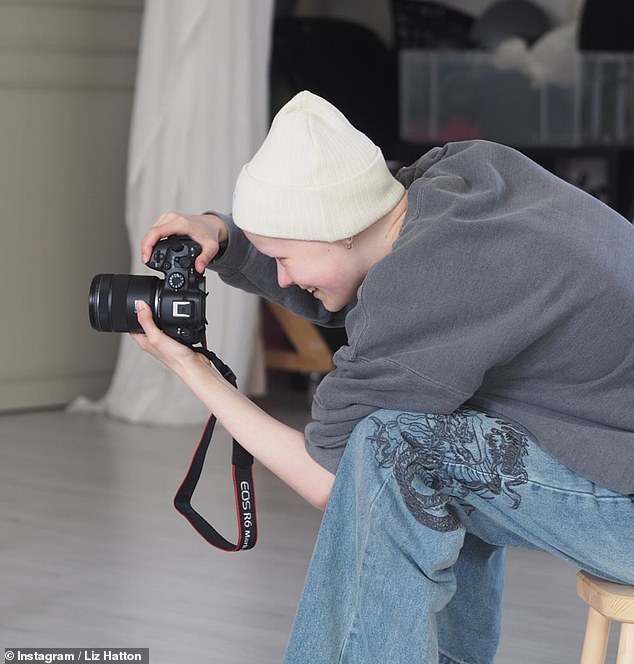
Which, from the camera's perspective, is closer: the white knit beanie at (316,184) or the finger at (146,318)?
the white knit beanie at (316,184)

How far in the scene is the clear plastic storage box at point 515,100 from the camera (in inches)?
133

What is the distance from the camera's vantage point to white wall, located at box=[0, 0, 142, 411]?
3416mm

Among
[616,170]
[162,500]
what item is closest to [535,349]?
[162,500]

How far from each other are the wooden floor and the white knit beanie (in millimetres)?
673

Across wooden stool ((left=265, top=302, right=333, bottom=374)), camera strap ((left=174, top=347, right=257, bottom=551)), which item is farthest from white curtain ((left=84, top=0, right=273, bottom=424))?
camera strap ((left=174, top=347, right=257, bottom=551))

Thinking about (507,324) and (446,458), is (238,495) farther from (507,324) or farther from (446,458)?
(507,324)

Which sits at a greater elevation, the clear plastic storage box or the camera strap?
the clear plastic storage box

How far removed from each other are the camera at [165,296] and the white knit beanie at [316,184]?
5.2 inches

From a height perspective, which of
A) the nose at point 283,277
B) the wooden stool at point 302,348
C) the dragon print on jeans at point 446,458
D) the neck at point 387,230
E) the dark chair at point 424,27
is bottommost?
the wooden stool at point 302,348

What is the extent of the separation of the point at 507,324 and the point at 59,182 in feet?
8.15

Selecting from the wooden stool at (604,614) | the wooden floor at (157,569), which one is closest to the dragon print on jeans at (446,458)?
the wooden stool at (604,614)

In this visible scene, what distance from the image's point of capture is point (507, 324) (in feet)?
3.96

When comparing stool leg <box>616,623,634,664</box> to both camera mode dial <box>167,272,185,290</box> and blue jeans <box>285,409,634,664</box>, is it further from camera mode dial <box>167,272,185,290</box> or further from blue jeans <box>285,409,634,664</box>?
camera mode dial <box>167,272,185,290</box>

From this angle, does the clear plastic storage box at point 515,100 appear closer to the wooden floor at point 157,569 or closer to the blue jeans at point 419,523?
the wooden floor at point 157,569
